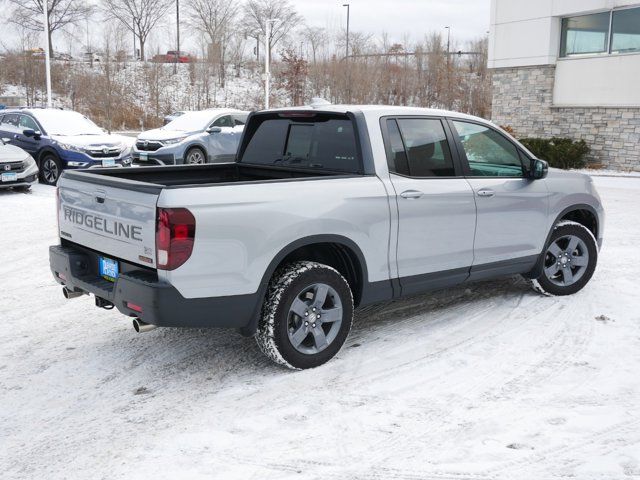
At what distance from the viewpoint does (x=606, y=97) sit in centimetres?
1906

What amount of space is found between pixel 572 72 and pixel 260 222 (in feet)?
59.8

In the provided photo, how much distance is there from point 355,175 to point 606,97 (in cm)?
1650

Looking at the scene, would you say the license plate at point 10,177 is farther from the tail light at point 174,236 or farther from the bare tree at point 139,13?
the bare tree at point 139,13

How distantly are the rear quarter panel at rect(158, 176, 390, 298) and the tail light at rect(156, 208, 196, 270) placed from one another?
0.04 m

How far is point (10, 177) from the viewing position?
43.3 feet

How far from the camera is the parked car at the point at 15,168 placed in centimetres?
1320

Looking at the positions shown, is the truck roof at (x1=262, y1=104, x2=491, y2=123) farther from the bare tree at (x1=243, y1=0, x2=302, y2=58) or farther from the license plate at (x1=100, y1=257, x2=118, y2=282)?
the bare tree at (x1=243, y1=0, x2=302, y2=58)

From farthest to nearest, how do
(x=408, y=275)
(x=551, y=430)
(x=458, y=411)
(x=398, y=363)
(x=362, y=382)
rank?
1. (x=408, y=275)
2. (x=398, y=363)
3. (x=362, y=382)
4. (x=458, y=411)
5. (x=551, y=430)

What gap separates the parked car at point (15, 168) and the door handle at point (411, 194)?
10.5 metres

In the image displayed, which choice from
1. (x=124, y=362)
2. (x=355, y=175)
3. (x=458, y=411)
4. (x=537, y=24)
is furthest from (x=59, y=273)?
(x=537, y=24)

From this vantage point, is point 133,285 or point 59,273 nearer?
point 133,285

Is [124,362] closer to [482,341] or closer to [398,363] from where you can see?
[398,363]

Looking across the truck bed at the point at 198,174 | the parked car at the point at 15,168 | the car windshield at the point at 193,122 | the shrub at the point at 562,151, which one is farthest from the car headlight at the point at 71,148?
the shrub at the point at 562,151

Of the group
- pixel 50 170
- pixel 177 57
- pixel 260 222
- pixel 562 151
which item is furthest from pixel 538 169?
pixel 177 57
